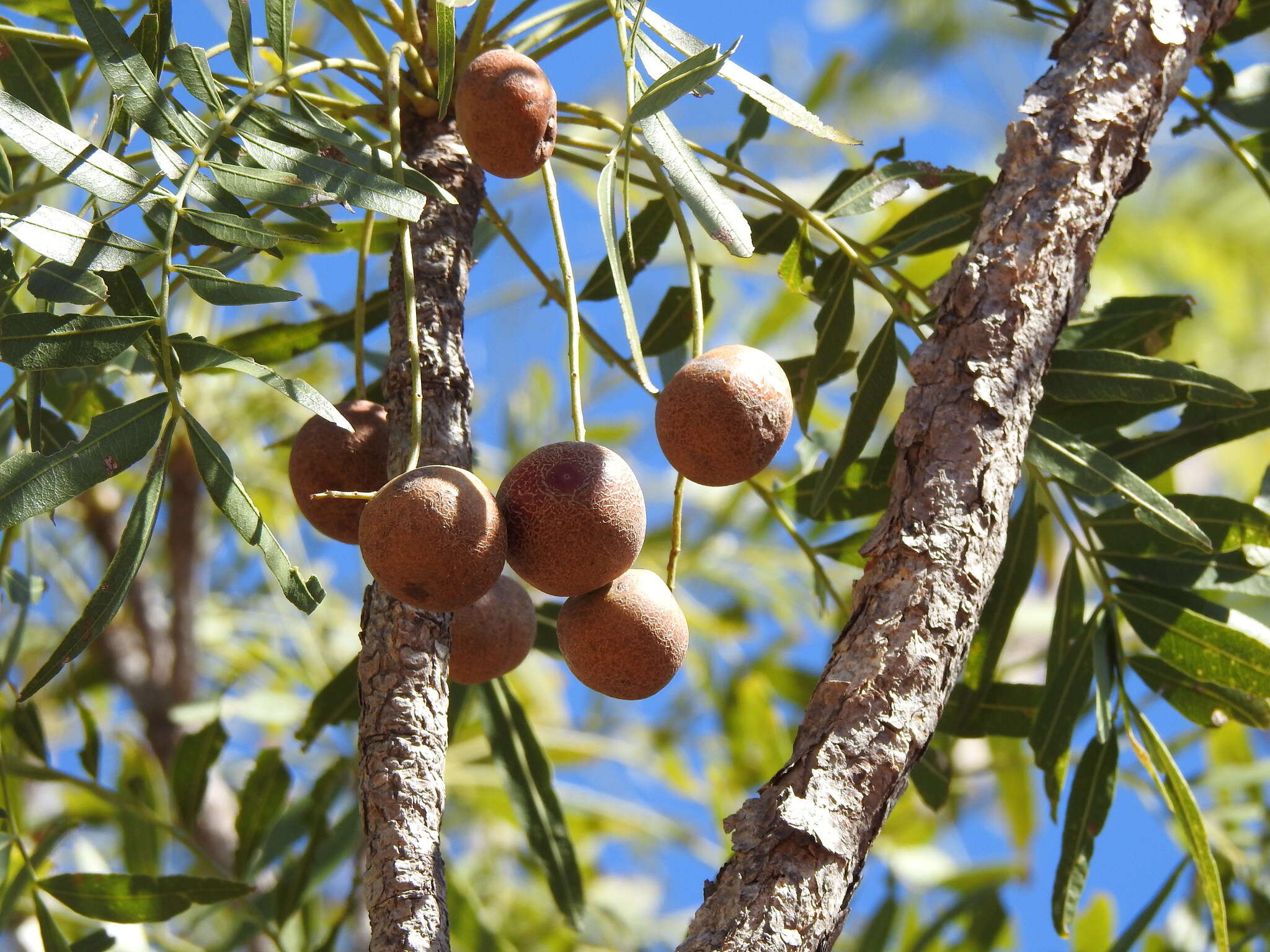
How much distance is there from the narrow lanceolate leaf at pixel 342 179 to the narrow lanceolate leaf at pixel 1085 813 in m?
0.96

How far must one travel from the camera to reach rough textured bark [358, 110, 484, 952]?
99 centimetres

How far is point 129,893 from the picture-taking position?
139 centimetres

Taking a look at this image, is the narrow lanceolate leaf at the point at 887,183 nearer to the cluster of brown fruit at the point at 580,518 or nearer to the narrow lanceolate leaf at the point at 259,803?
the cluster of brown fruit at the point at 580,518

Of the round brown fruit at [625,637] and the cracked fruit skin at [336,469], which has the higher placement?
the cracked fruit skin at [336,469]

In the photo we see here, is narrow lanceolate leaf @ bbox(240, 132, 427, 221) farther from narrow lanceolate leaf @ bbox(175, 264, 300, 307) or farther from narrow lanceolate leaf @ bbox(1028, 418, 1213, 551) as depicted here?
narrow lanceolate leaf @ bbox(1028, 418, 1213, 551)

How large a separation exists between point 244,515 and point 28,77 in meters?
0.62

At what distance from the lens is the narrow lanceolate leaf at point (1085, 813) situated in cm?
136

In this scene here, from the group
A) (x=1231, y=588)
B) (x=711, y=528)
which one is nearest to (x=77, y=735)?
(x=711, y=528)

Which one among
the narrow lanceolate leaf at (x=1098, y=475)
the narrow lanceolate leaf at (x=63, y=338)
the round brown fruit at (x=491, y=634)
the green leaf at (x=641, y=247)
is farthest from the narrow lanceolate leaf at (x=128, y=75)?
the narrow lanceolate leaf at (x=1098, y=475)

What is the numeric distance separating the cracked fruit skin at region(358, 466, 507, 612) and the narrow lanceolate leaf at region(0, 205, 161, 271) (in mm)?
289

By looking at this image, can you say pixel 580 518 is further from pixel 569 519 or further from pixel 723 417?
pixel 723 417

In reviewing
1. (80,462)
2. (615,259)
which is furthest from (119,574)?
(615,259)

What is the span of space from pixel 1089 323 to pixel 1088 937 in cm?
143

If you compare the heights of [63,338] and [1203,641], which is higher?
[1203,641]
